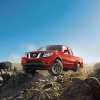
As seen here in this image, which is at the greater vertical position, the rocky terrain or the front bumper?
the front bumper

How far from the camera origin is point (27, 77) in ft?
61.2

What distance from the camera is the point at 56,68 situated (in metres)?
18.3

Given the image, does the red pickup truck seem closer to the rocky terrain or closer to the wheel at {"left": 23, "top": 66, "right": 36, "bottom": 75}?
the wheel at {"left": 23, "top": 66, "right": 36, "bottom": 75}

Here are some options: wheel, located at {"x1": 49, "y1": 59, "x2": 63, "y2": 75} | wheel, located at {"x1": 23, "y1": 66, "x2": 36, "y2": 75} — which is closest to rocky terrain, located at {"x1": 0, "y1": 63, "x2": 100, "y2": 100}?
wheel, located at {"x1": 23, "y1": 66, "x2": 36, "y2": 75}

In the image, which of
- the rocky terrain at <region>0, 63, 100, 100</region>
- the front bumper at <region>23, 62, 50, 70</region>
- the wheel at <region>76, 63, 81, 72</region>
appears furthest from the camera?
the wheel at <region>76, 63, 81, 72</region>

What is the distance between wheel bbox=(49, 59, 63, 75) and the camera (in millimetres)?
18125

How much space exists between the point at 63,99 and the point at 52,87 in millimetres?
2624

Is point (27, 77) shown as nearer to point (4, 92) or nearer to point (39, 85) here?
point (4, 92)

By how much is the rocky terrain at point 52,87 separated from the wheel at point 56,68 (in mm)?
604

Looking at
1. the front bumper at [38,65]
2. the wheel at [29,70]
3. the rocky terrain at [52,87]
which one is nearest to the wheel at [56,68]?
the front bumper at [38,65]

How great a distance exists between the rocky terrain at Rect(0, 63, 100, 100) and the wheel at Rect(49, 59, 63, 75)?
A: 604mm

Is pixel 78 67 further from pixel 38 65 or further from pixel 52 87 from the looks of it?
pixel 52 87

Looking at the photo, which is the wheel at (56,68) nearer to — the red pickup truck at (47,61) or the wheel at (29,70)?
the red pickup truck at (47,61)

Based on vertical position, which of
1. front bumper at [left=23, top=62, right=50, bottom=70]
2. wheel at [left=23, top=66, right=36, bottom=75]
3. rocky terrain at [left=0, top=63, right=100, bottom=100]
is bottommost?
rocky terrain at [left=0, top=63, right=100, bottom=100]
